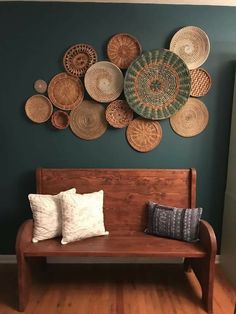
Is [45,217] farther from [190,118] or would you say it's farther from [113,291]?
[190,118]

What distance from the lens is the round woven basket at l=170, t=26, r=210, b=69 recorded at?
7.95ft

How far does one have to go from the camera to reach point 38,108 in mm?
2471

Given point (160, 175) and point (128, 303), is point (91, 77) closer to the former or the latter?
point (160, 175)

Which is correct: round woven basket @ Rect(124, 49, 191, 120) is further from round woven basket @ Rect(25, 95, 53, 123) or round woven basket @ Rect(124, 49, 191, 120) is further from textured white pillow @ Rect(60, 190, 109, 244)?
textured white pillow @ Rect(60, 190, 109, 244)

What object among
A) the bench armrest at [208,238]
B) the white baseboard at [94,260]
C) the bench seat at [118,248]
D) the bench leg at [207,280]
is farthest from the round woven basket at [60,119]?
the bench leg at [207,280]

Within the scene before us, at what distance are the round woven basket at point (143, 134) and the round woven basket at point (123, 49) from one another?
53cm

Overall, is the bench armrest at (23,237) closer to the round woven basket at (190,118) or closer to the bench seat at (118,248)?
the bench seat at (118,248)

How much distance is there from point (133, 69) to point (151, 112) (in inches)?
16.3

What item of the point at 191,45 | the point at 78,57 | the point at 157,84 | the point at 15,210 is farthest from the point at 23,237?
the point at 191,45

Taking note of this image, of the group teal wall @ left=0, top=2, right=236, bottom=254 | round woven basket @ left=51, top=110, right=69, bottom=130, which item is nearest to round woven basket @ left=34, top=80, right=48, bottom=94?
teal wall @ left=0, top=2, right=236, bottom=254

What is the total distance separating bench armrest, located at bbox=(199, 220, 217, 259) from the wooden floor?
45 cm

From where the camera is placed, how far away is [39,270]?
2.44 m

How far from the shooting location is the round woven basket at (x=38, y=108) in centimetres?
246

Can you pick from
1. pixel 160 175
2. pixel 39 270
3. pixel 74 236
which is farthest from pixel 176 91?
pixel 39 270
